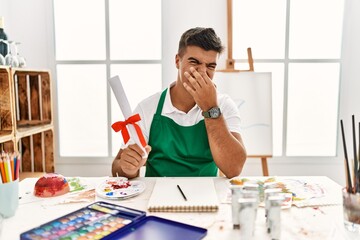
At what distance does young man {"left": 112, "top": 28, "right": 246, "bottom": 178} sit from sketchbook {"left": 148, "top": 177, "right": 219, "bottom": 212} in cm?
21

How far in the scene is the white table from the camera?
0.77 m

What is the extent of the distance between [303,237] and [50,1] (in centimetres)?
234

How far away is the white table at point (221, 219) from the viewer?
30.2 inches

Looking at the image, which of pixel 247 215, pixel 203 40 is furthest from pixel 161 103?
pixel 247 215

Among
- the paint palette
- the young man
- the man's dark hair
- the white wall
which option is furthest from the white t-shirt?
the white wall

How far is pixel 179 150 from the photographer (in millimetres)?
1402

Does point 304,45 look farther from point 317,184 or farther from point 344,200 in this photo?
point 344,200

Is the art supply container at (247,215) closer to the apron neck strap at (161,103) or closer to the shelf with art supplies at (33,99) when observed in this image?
the apron neck strap at (161,103)

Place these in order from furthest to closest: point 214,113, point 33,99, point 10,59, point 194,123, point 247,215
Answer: point 33,99, point 10,59, point 194,123, point 214,113, point 247,215

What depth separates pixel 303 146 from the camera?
2.43 m

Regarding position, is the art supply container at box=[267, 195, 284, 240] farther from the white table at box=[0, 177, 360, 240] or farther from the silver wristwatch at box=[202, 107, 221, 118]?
the silver wristwatch at box=[202, 107, 221, 118]

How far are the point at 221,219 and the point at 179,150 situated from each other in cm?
58

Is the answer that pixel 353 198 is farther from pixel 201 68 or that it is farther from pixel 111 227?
pixel 201 68

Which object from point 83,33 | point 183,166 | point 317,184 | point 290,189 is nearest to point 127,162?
point 183,166
